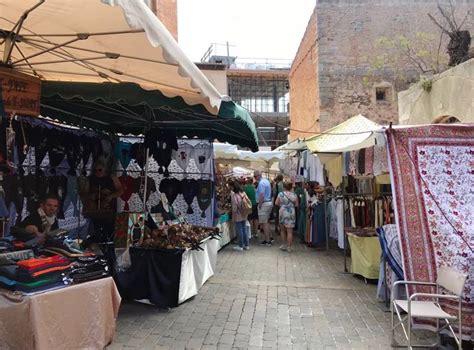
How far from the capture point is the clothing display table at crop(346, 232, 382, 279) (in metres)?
6.97

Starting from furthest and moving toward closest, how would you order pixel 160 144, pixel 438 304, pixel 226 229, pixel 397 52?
pixel 397 52, pixel 226 229, pixel 160 144, pixel 438 304

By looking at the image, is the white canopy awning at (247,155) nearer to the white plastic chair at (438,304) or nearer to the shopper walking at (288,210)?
the shopper walking at (288,210)

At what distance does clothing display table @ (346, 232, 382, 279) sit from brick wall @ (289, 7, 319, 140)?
27.2 ft

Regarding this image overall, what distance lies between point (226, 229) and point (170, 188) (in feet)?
12.4

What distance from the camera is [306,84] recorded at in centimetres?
1941

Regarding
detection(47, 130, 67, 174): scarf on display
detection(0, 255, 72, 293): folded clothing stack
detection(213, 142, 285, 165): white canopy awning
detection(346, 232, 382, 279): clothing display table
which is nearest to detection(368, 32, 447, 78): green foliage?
detection(213, 142, 285, 165): white canopy awning

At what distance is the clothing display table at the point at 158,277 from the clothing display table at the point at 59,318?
6.34 ft

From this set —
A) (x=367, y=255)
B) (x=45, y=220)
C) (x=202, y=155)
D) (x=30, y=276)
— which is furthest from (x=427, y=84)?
(x=30, y=276)

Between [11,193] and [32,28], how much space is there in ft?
8.36

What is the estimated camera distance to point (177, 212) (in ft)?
26.5

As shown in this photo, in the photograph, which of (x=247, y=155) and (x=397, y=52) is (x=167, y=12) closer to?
(x=247, y=155)

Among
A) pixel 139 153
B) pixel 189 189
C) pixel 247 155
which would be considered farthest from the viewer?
pixel 247 155

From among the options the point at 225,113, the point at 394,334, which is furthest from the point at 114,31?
the point at 394,334

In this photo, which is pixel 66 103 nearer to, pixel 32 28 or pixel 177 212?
pixel 32 28
